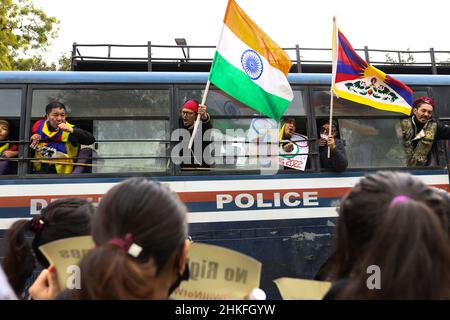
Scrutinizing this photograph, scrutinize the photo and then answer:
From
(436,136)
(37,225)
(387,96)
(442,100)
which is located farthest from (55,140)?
(442,100)

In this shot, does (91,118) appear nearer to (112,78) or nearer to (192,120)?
(112,78)

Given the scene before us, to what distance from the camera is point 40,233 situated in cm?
229

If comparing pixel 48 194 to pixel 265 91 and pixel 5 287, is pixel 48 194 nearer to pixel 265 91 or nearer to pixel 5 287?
pixel 265 91

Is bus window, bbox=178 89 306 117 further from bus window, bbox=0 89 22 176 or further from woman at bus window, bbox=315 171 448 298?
woman at bus window, bbox=315 171 448 298

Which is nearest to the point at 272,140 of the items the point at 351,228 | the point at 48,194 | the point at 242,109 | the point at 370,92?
the point at 242,109

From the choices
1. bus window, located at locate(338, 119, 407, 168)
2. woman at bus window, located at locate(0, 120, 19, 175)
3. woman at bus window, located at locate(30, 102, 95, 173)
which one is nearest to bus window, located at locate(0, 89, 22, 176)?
woman at bus window, located at locate(0, 120, 19, 175)

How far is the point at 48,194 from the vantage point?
4.72 m

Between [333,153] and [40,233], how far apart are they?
3.63m

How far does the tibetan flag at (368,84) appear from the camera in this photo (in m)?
5.14

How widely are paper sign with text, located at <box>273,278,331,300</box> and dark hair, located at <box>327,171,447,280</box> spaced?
13 cm

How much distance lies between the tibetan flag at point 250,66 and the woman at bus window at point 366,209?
314 centimetres

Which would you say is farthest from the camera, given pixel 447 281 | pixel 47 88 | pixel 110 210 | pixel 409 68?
pixel 409 68

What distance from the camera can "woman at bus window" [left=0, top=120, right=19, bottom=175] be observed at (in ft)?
15.7
